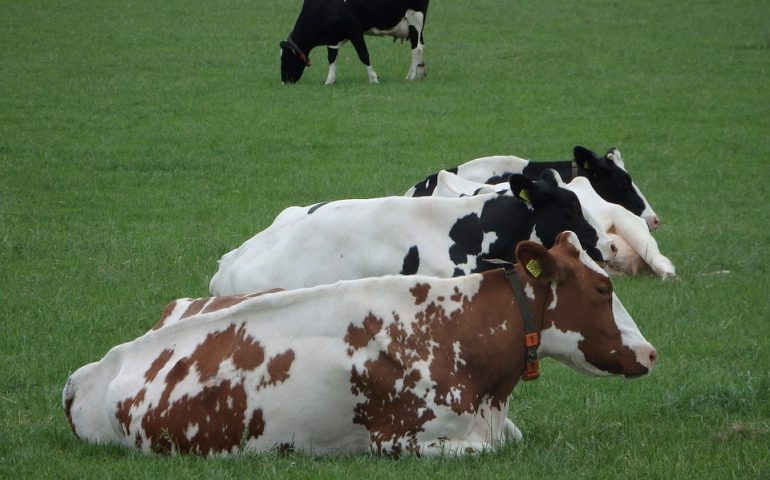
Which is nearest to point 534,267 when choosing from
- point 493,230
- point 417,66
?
point 493,230

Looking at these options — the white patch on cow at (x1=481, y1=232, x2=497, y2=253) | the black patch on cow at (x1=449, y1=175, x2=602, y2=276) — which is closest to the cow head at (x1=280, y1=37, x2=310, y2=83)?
the black patch on cow at (x1=449, y1=175, x2=602, y2=276)

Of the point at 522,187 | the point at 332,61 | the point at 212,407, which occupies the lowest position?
the point at 332,61

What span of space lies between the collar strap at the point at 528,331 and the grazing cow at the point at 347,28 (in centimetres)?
2241

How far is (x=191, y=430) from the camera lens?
22.8ft

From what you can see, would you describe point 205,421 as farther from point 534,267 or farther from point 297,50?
point 297,50

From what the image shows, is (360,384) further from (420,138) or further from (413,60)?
(413,60)

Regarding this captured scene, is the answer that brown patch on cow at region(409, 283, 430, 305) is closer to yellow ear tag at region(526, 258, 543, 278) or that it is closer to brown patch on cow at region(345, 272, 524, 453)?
brown patch on cow at region(345, 272, 524, 453)

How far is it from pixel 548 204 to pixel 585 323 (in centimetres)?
286

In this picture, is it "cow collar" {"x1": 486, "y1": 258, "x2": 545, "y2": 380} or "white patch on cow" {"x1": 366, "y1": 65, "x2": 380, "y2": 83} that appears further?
"white patch on cow" {"x1": 366, "y1": 65, "x2": 380, "y2": 83}

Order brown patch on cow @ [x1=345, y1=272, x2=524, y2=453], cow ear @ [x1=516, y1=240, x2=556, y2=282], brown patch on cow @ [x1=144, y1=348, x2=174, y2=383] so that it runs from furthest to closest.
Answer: brown patch on cow @ [x1=144, y1=348, x2=174, y2=383] → cow ear @ [x1=516, y1=240, x2=556, y2=282] → brown patch on cow @ [x1=345, y1=272, x2=524, y2=453]

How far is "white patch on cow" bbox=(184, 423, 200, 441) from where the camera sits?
695 centimetres

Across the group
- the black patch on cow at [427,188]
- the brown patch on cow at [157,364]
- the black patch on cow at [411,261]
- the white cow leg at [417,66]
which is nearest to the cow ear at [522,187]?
the black patch on cow at [411,261]

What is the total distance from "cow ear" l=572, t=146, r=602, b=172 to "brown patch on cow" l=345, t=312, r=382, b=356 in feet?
26.1

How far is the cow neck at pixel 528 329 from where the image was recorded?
7.09 m
